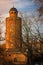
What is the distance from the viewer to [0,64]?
23.0 m

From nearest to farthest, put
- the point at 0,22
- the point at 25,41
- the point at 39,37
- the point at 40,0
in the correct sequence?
the point at 40,0, the point at 39,37, the point at 25,41, the point at 0,22

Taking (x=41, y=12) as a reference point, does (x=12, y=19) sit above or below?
above

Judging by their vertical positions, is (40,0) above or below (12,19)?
below

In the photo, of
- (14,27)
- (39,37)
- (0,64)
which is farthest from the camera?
(14,27)

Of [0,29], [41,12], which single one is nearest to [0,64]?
[0,29]

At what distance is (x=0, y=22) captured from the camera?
631 inches

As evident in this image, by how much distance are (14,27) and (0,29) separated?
30.8 meters

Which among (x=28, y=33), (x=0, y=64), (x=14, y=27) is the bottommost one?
(x=0, y=64)

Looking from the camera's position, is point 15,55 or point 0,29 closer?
point 0,29

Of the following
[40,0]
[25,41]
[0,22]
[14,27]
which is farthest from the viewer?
[14,27]

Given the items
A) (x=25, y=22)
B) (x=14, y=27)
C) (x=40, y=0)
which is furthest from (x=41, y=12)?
(x=14, y=27)

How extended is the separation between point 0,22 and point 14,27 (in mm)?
30923

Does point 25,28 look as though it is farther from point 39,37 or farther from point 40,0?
point 40,0

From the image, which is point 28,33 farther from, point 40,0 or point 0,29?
point 0,29
